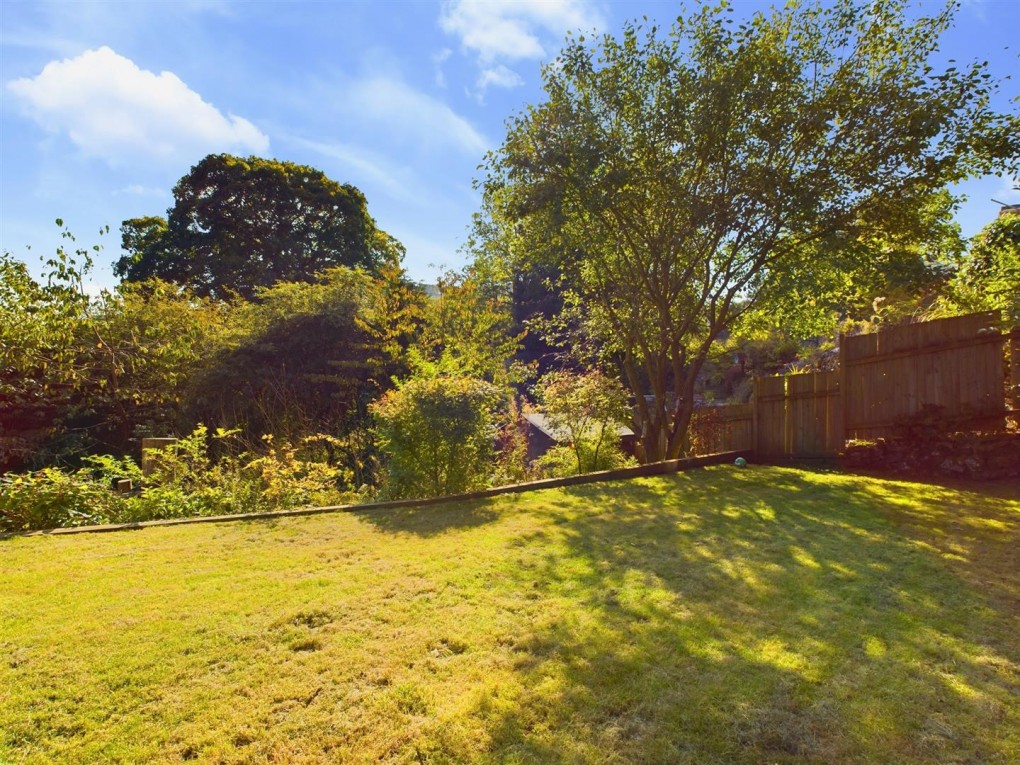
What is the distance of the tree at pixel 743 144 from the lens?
724 centimetres

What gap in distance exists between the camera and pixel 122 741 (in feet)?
6.64

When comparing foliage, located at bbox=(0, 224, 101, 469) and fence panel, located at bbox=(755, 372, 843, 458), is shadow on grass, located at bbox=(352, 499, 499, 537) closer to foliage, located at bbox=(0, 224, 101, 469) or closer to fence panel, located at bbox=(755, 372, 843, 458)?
foliage, located at bbox=(0, 224, 101, 469)

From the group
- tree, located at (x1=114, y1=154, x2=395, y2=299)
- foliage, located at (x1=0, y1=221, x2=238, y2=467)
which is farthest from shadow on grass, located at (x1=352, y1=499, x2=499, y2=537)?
tree, located at (x1=114, y1=154, x2=395, y2=299)

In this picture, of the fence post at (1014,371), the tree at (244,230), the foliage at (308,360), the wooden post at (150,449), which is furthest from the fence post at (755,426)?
the tree at (244,230)

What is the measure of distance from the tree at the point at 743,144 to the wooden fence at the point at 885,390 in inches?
56.9

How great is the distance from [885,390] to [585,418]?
427cm

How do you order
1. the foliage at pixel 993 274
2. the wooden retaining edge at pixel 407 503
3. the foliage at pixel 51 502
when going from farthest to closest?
the foliage at pixel 993 274 < the foliage at pixel 51 502 < the wooden retaining edge at pixel 407 503

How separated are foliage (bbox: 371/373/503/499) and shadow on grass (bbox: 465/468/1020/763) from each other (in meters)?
2.34

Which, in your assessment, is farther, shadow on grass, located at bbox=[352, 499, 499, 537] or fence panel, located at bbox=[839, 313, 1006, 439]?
fence panel, located at bbox=[839, 313, 1006, 439]

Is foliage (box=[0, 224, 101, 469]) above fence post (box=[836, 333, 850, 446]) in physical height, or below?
above

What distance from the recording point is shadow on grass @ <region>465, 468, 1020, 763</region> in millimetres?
1938

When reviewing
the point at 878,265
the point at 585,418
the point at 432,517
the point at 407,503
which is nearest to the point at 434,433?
the point at 407,503

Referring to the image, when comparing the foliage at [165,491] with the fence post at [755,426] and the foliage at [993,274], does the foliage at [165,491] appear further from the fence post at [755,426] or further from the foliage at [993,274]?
the foliage at [993,274]

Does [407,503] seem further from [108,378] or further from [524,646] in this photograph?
[108,378]
